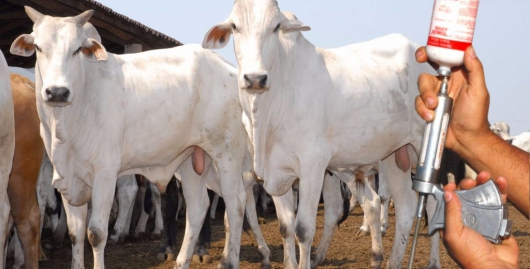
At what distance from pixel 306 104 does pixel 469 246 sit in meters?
4.85

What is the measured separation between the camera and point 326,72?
7.71 metres

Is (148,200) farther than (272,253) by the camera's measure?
Yes

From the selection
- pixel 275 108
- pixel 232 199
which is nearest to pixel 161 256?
pixel 232 199

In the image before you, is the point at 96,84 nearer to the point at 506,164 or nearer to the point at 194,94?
the point at 194,94

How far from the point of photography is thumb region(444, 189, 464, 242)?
104 inches

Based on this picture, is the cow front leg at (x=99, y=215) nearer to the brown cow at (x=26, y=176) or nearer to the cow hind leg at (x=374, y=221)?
the brown cow at (x=26, y=176)

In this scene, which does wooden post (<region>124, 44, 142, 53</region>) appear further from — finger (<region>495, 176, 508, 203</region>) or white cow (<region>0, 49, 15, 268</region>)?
finger (<region>495, 176, 508, 203</region>)

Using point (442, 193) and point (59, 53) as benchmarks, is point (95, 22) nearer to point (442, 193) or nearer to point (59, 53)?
point (59, 53)

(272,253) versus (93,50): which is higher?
(93,50)

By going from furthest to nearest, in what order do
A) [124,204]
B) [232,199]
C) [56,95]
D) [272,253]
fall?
[124,204]
[272,253]
[232,199]
[56,95]

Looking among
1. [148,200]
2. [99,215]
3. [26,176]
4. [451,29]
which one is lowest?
[148,200]

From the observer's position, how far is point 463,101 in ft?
10.0

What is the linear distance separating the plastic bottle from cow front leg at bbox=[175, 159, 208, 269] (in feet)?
18.9

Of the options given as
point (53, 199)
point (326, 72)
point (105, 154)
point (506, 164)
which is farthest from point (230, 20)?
point (53, 199)
